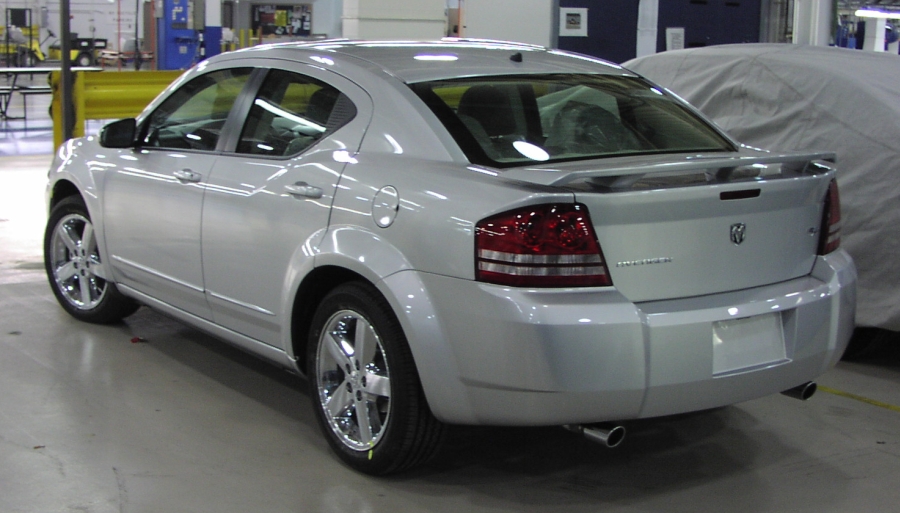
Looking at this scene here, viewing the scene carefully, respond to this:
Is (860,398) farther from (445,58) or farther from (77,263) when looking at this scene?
(77,263)

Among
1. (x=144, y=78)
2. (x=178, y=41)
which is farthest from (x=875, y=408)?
(x=178, y=41)

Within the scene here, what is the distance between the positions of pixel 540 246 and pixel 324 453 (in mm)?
1319

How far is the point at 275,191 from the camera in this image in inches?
146

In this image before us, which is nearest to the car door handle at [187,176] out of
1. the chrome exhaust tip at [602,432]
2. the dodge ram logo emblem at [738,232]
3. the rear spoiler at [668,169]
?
the rear spoiler at [668,169]

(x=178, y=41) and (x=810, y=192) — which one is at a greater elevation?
(x=178, y=41)

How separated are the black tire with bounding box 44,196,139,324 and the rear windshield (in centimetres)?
247

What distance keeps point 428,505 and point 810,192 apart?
1629 mm

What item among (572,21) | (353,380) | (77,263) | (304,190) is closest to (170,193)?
(304,190)

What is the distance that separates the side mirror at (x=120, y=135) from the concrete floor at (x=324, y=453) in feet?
3.34

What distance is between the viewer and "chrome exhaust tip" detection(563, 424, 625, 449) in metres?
3.05

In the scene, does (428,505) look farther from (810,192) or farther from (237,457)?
(810,192)

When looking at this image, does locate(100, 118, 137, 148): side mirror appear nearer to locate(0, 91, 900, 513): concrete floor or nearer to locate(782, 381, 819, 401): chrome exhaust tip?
locate(0, 91, 900, 513): concrete floor

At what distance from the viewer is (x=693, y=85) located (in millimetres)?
5648

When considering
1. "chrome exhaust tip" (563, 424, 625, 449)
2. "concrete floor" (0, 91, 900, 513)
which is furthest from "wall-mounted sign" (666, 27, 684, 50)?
"chrome exhaust tip" (563, 424, 625, 449)
